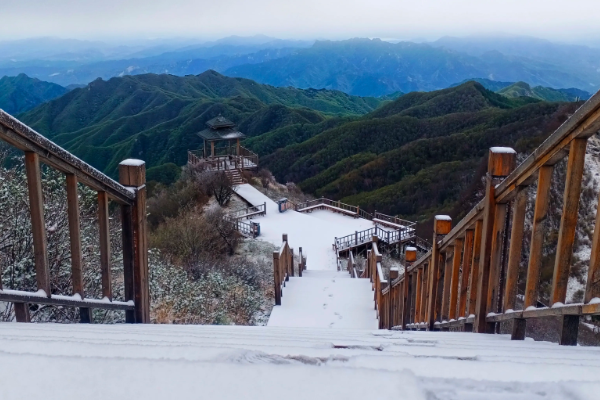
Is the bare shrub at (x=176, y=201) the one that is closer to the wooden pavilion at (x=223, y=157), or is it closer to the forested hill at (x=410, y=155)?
the wooden pavilion at (x=223, y=157)

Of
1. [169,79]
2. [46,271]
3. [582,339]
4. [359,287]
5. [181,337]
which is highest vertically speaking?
[169,79]

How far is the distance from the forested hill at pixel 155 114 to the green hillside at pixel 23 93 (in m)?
38.0

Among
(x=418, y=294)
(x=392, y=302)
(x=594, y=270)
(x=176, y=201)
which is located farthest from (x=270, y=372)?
(x=176, y=201)

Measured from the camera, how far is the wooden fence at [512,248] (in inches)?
75.1

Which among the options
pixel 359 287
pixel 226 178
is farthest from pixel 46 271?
pixel 226 178

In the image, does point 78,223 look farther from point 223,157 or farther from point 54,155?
point 223,157

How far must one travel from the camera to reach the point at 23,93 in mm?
144750

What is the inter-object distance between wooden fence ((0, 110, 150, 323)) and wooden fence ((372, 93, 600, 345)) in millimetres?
2081

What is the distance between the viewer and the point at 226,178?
21312mm

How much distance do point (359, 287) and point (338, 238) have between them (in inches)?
337

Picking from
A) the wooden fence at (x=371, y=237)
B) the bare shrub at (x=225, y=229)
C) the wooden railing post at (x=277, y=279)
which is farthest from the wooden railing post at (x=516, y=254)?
the wooden fence at (x=371, y=237)

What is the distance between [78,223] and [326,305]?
4.83m

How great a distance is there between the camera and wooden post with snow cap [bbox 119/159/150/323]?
2857 millimetres

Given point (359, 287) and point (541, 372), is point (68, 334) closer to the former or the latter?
point (541, 372)
